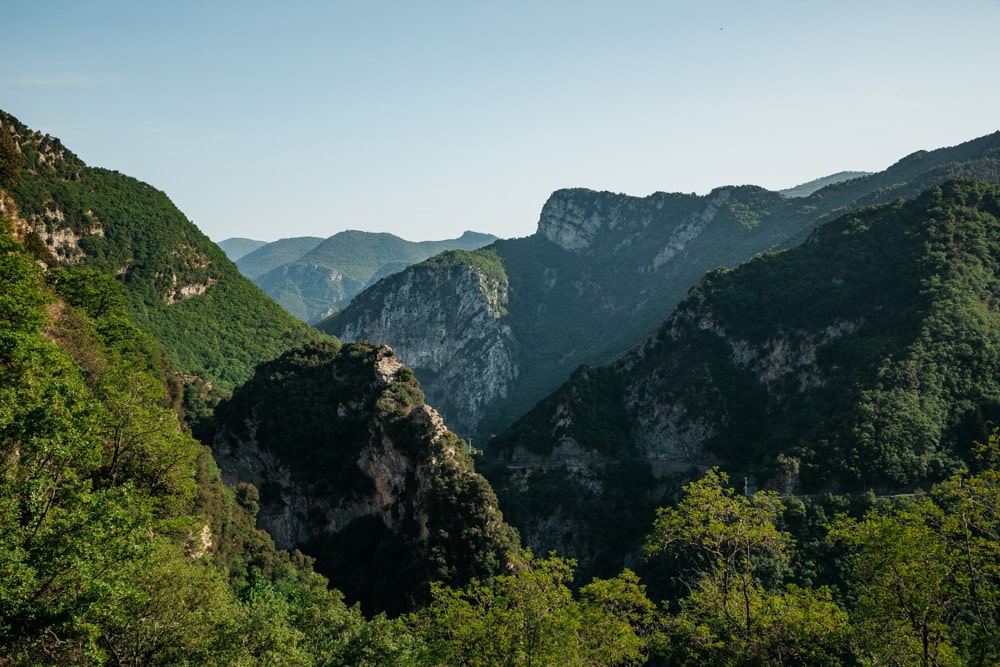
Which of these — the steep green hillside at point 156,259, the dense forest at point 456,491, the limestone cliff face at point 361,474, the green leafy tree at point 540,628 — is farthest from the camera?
the steep green hillside at point 156,259

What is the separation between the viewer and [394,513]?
69312mm

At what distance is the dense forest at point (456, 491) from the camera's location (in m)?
23.1

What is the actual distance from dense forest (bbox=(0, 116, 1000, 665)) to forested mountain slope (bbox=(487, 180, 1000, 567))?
52 cm

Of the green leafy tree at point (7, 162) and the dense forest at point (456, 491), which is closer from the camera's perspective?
the dense forest at point (456, 491)

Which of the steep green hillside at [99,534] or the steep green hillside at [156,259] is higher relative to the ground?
the steep green hillside at [156,259]

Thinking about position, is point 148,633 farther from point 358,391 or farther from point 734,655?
point 358,391

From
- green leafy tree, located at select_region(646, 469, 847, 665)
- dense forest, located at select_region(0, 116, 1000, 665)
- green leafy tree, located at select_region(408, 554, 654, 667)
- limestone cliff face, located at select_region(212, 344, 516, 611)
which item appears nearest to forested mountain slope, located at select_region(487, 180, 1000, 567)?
dense forest, located at select_region(0, 116, 1000, 665)

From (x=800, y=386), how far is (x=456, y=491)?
6351cm

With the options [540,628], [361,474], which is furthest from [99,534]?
[361,474]

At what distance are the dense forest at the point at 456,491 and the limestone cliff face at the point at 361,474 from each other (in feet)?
1.27

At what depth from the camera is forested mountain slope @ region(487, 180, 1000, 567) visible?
76438 mm

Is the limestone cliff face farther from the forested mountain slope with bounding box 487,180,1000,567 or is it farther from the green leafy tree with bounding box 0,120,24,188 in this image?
the green leafy tree with bounding box 0,120,24,188

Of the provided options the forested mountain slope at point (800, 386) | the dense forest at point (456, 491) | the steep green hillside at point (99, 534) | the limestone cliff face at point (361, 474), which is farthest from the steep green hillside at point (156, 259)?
the steep green hillside at point (99, 534)

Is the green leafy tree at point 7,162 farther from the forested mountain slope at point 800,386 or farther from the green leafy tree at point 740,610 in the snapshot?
the forested mountain slope at point 800,386
